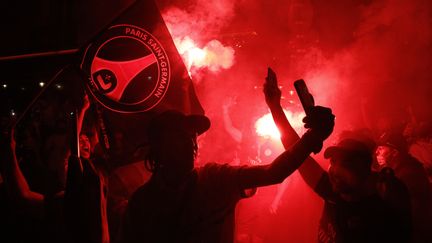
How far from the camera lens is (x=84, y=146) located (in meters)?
3.95

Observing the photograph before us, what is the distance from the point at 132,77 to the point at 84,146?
1166 mm

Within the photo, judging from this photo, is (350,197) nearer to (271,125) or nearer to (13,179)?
(13,179)

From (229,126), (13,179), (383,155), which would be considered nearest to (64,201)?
(13,179)

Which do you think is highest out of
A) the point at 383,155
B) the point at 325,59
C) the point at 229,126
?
the point at 325,59

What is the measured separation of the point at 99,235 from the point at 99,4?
4593 millimetres

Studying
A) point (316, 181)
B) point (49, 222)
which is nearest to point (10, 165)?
point (49, 222)

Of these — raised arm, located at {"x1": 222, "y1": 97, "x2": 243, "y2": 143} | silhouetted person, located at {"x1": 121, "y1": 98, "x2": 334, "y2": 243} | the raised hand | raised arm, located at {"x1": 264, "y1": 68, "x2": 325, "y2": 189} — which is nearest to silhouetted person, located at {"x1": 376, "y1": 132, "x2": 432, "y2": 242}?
raised arm, located at {"x1": 264, "y1": 68, "x2": 325, "y2": 189}

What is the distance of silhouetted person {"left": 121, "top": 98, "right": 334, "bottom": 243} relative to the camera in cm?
210

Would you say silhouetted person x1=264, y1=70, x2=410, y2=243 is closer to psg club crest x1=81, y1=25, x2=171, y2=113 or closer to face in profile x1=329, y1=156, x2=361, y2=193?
face in profile x1=329, y1=156, x2=361, y2=193

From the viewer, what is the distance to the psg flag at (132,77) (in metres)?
3.21

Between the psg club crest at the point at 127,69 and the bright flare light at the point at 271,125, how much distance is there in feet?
14.2

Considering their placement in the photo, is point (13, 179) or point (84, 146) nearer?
point (13, 179)

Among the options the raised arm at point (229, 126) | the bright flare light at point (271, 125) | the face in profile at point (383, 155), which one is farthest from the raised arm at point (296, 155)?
Result: the raised arm at point (229, 126)

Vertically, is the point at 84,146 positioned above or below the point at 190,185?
above
